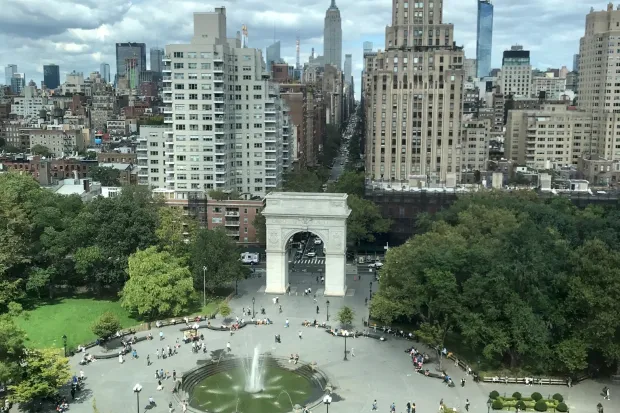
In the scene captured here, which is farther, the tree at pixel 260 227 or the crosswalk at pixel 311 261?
the tree at pixel 260 227

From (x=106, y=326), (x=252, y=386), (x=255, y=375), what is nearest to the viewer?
(x=252, y=386)

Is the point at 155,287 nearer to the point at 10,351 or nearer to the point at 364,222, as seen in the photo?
the point at 10,351

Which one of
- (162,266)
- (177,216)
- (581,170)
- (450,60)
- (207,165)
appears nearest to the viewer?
Result: (162,266)

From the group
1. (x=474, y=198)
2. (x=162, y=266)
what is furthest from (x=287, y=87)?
(x=162, y=266)

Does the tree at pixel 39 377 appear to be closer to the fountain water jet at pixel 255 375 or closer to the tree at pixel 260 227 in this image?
the fountain water jet at pixel 255 375

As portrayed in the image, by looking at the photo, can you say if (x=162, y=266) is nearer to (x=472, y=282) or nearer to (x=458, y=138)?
(x=472, y=282)

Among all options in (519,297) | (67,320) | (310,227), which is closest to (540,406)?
(519,297)

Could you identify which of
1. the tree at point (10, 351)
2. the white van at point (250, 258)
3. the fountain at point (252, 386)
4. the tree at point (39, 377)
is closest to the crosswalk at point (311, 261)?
the white van at point (250, 258)
